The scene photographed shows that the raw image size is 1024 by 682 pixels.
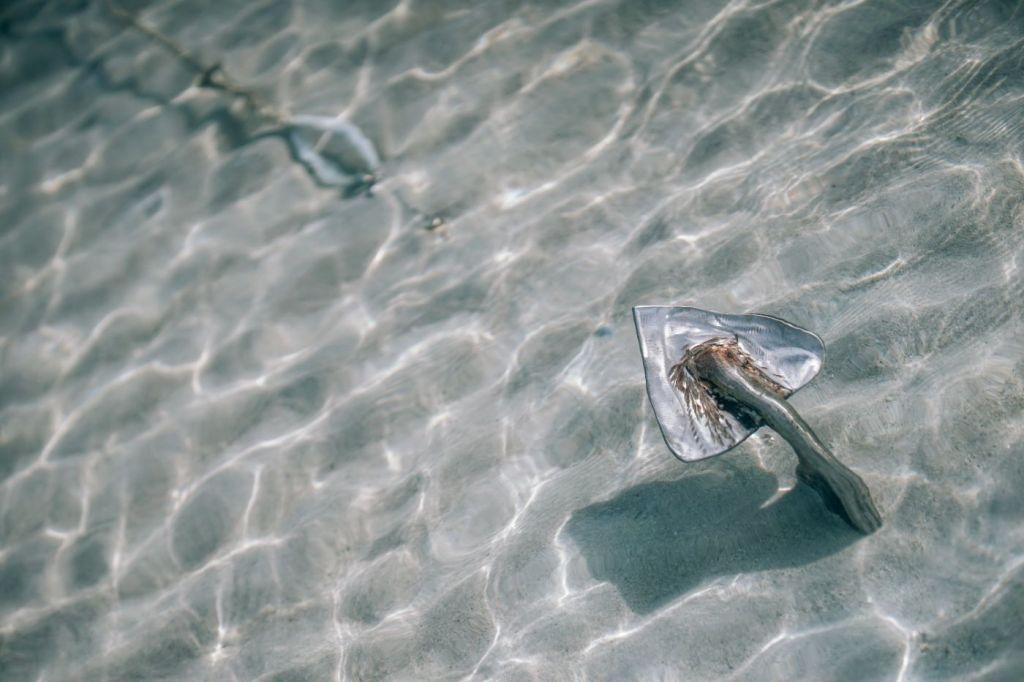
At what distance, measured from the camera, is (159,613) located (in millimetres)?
3963

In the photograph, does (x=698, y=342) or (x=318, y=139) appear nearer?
(x=698, y=342)

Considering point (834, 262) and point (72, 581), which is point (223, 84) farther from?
point (834, 262)

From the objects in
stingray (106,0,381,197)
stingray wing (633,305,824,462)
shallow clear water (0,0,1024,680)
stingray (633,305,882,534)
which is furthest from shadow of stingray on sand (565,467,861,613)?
stingray (106,0,381,197)

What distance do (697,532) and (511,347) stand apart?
149cm

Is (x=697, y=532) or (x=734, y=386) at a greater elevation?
(x=734, y=386)

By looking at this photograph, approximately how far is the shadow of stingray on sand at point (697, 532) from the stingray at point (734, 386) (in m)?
0.16

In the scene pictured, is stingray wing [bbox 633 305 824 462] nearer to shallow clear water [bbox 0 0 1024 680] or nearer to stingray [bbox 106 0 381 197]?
shallow clear water [bbox 0 0 1024 680]

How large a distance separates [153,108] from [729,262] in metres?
4.77

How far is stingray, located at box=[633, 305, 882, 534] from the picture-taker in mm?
2826

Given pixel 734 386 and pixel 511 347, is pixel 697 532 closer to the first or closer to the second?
pixel 734 386

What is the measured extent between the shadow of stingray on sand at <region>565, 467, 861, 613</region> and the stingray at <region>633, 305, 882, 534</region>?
0.54 ft

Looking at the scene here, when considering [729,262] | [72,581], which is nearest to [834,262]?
[729,262]

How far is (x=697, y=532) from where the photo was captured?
3303 mm

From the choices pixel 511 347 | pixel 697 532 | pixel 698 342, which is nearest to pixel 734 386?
pixel 698 342
